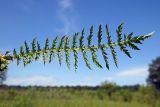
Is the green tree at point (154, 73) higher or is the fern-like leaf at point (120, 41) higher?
the green tree at point (154, 73)

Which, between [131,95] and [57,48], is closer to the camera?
[57,48]

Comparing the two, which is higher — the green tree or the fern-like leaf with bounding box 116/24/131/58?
the green tree

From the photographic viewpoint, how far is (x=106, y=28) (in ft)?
1.36

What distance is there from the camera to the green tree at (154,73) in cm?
4825

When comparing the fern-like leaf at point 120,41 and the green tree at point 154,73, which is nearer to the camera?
the fern-like leaf at point 120,41

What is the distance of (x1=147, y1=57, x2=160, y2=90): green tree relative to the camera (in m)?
A: 48.2

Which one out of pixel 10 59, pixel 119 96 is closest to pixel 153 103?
pixel 119 96

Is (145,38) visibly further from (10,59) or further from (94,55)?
(10,59)

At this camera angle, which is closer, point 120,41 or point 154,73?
point 120,41

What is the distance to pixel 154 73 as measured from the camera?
1927 inches

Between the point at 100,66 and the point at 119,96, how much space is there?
38.5 metres

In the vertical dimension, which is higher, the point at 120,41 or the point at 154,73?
the point at 154,73

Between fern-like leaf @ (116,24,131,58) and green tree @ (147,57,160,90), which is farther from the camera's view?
green tree @ (147,57,160,90)

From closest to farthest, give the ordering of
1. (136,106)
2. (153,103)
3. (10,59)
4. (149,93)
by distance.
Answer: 1. (10,59)
2. (136,106)
3. (153,103)
4. (149,93)
